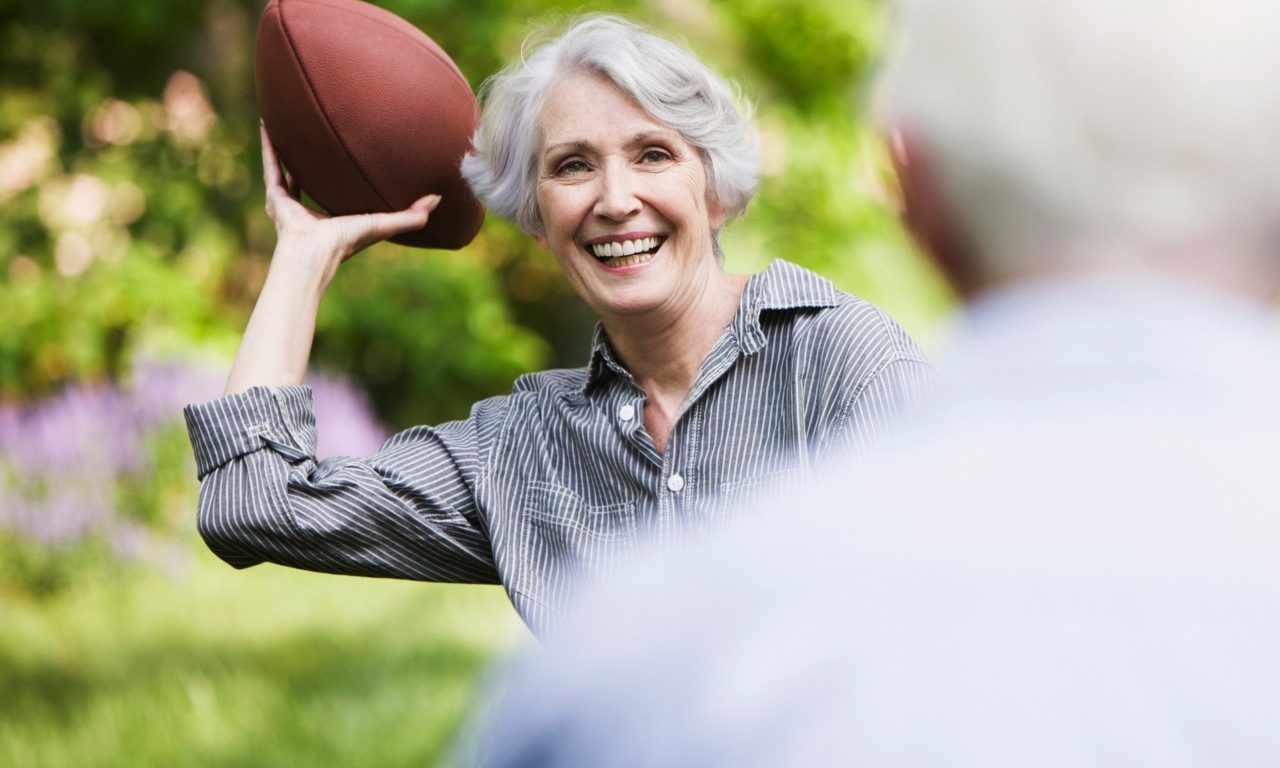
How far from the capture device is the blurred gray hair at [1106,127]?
2.61ft

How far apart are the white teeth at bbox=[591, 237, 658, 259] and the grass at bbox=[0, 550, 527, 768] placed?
2.02m

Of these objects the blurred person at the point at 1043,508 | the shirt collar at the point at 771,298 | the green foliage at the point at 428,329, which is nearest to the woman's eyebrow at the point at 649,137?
the shirt collar at the point at 771,298

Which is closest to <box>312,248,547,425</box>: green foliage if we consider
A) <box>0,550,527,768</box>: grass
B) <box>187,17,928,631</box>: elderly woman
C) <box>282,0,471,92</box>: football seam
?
<box>0,550,527,768</box>: grass

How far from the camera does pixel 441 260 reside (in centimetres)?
629

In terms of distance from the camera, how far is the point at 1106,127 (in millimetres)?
815

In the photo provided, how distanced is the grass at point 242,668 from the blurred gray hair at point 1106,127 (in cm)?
328

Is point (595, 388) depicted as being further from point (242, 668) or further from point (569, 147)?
point (242, 668)

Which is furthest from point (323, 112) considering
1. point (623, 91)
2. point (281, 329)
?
point (623, 91)

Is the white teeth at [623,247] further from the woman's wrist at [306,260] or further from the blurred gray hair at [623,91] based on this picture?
the woman's wrist at [306,260]

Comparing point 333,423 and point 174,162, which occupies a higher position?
point 174,162

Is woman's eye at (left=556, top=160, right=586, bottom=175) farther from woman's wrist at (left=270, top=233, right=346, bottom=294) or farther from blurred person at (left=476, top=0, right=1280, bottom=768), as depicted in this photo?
blurred person at (left=476, top=0, right=1280, bottom=768)

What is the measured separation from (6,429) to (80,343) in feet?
1.39

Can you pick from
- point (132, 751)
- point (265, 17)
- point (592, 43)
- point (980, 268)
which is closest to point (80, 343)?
point (132, 751)

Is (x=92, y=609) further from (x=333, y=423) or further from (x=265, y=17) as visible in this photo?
(x=265, y=17)
